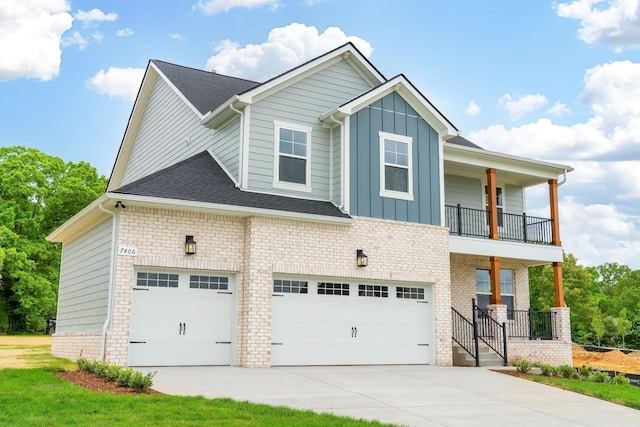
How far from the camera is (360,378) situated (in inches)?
519

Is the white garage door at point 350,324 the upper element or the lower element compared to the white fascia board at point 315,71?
lower

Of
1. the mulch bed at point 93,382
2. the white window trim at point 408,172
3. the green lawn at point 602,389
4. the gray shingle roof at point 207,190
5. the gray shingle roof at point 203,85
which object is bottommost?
the green lawn at point 602,389

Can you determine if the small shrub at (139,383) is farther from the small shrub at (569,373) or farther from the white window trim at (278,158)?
the small shrub at (569,373)

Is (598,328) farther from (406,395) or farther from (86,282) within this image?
(86,282)

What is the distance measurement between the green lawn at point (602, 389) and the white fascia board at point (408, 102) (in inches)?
274

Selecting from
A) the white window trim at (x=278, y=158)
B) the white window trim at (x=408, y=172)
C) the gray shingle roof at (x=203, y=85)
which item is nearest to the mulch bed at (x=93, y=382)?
the white window trim at (x=278, y=158)

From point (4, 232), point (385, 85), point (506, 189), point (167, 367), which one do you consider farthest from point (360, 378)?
point (4, 232)

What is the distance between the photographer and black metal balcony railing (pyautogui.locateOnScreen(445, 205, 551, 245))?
20.9 metres

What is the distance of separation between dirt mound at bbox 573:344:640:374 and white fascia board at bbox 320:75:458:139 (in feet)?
40.5

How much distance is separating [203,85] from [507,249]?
A: 10.6m

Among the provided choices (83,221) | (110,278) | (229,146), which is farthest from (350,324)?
(83,221)

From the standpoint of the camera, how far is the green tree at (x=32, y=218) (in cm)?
3819

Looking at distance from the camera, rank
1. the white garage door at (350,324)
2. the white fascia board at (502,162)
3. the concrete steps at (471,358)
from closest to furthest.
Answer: the white garage door at (350,324)
the concrete steps at (471,358)
the white fascia board at (502,162)

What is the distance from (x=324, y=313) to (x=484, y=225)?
7.96 m
